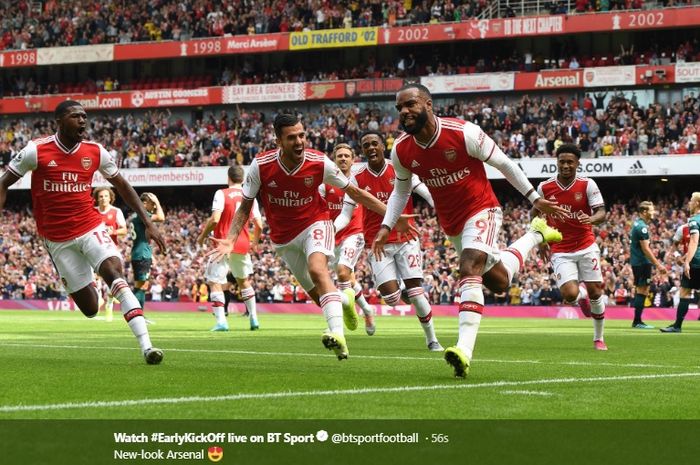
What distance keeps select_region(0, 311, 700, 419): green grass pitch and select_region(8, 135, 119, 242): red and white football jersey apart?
1382 millimetres

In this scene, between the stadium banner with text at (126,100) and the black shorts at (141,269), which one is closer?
the black shorts at (141,269)

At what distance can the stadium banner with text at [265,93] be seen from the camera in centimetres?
5762

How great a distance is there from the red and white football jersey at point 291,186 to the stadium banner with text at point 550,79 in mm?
41108

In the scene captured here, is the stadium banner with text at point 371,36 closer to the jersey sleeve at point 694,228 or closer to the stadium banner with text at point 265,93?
the stadium banner with text at point 265,93

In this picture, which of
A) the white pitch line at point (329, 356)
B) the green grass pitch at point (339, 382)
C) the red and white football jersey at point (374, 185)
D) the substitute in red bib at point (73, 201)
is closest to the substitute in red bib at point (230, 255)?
the red and white football jersey at point (374, 185)

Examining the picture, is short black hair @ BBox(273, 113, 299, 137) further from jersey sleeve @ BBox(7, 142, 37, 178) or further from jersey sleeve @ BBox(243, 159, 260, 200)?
jersey sleeve @ BBox(7, 142, 37, 178)

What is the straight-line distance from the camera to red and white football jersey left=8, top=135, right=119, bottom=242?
11.0m

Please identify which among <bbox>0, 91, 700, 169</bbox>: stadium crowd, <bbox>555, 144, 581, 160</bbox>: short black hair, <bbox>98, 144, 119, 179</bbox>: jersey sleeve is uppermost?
<bbox>0, 91, 700, 169</bbox>: stadium crowd

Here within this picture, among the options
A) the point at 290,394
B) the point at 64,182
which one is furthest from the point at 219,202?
the point at 290,394

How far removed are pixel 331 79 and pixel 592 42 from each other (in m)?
13.6

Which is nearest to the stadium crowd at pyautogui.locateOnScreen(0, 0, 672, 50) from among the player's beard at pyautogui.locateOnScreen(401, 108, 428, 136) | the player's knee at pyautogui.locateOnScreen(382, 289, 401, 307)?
the player's knee at pyautogui.locateOnScreen(382, 289, 401, 307)

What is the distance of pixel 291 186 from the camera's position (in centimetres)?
1184
